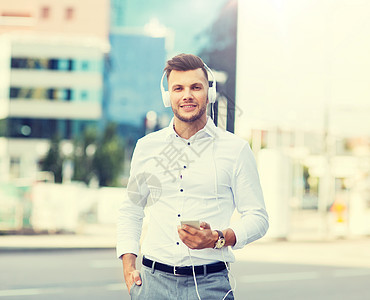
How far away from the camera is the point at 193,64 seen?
8.15ft

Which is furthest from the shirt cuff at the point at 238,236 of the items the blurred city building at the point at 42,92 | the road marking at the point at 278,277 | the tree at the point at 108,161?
the blurred city building at the point at 42,92

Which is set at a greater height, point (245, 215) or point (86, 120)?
point (86, 120)

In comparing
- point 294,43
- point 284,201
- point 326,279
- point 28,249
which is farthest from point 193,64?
point 284,201

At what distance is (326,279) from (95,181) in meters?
27.0

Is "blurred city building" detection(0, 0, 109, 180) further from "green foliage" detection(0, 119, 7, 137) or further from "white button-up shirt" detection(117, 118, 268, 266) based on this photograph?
"white button-up shirt" detection(117, 118, 268, 266)

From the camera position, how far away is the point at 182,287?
240 cm

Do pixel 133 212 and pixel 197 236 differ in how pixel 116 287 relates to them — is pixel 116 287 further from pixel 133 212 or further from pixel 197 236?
pixel 197 236

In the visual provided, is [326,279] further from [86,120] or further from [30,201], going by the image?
[86,120]

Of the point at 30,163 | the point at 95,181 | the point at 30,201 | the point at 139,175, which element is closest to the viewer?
the point at 139,175

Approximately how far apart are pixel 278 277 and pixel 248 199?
8630 mm

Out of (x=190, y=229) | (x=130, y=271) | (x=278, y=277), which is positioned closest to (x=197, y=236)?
(x=190, y=229)

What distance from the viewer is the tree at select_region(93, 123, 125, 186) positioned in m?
36.7

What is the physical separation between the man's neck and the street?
20.2ft

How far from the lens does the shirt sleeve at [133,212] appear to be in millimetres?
2611
